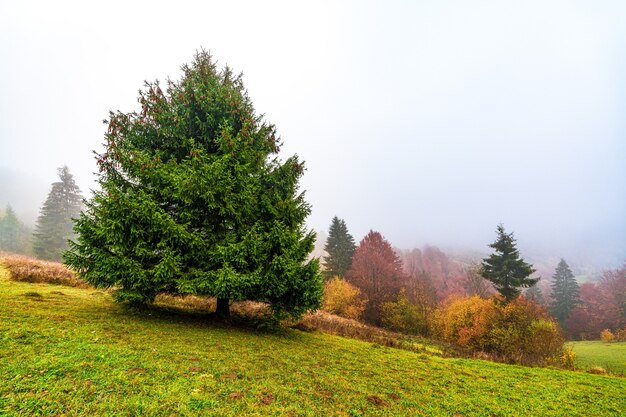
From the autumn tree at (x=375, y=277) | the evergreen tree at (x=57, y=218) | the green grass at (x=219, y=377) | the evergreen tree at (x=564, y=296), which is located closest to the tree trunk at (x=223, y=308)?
the green grass at (x=219, y=377)

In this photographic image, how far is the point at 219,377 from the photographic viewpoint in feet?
15.6

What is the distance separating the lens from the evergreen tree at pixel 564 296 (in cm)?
5553

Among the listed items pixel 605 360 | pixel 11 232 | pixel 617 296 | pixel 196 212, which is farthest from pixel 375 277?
pixel 11 232

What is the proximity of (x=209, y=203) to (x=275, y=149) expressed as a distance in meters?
3.67

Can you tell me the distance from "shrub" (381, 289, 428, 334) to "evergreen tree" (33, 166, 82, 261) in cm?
5132

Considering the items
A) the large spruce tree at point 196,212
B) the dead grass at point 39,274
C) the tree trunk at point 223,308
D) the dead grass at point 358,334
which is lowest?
the dead grass at point 358,334

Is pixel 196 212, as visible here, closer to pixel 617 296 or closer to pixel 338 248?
pixel 338 248

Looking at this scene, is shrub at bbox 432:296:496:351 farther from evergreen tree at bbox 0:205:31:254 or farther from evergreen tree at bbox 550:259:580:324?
evergreen tree at bbox 0:205:31:254

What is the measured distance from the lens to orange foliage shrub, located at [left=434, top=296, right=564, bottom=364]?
21734 millimetres

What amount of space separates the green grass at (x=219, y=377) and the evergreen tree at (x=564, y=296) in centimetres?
6583

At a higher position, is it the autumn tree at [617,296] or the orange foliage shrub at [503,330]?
the autumn tree at [617,296]

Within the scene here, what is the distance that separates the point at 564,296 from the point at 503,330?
50925mm

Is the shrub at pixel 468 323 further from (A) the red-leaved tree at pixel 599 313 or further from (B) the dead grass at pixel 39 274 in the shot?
(A) the red-leaved tree at pixel 599 313

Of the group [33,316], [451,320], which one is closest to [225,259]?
[33,316]
